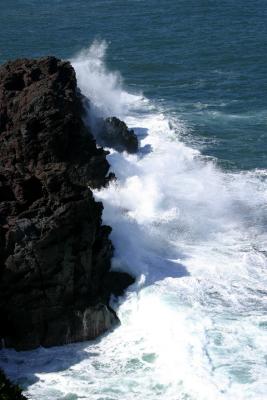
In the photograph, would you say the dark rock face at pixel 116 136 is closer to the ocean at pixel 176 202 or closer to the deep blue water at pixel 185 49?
the ocean at pixel 176 202

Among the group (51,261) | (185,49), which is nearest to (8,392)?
(51,261)

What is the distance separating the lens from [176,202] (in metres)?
48.4

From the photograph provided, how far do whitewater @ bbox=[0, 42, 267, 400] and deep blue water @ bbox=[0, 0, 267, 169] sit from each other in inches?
201

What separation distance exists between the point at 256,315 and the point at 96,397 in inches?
340

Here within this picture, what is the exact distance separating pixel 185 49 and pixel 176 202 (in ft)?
116

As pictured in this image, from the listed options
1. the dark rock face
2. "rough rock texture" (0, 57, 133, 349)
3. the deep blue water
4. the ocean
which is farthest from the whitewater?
the deep blue water

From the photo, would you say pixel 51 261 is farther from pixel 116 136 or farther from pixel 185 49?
pixel 185 49

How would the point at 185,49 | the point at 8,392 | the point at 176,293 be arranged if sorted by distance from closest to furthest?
the point at 8,392 → the point at 176,293 → the point at 185,49

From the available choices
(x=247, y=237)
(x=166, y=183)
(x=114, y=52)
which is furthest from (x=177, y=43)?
(x=247, y=237)

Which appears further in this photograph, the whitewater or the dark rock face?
the dark rock face

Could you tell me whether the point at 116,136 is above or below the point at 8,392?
above

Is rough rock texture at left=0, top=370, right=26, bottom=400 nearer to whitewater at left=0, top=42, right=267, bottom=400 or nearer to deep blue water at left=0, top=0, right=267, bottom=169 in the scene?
whitewater at left=0, top=42, right=267, bottom=400

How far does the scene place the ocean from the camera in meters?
32.3

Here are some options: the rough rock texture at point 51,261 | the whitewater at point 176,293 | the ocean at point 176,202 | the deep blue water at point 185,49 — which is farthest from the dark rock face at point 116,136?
the rough rock texture at point 51,261
